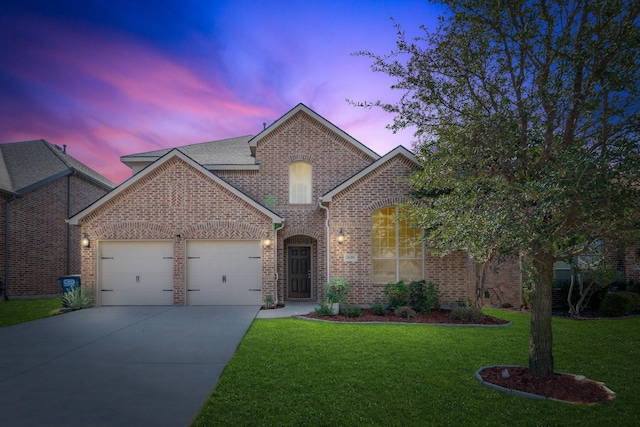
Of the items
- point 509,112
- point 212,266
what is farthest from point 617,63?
point 212,266

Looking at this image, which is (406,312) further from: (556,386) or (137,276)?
(137,276)

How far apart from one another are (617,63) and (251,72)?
35.6 ft

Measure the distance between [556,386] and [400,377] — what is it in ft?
7.45

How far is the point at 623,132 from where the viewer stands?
5.05 meters

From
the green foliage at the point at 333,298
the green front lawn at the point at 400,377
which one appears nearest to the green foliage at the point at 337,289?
the green foliage at the point at 333,298

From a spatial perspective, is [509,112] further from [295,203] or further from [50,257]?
[50,257]

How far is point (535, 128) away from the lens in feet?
18.2

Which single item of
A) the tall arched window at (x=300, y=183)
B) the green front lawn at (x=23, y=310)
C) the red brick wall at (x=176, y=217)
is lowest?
the green front lawn at (x=23, y=310)

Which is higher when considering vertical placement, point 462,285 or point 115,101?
point 115,101

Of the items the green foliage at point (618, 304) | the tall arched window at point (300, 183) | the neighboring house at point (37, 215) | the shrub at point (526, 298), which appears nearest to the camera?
the green foliage at point (618, 304)

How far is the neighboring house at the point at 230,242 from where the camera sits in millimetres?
11992

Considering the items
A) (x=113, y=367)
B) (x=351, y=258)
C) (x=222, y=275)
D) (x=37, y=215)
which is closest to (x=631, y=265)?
(x=351, y=258)

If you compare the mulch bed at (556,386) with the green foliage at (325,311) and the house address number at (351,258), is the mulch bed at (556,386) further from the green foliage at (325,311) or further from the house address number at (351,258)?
the house address number at (351,258)

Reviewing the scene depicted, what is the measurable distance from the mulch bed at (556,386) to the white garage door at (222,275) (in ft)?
28.8
